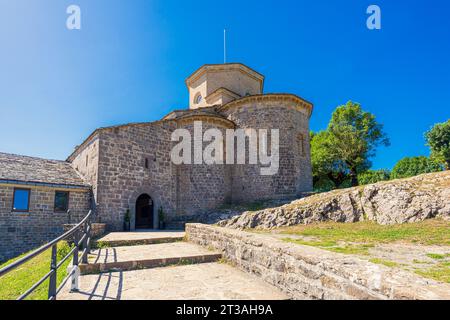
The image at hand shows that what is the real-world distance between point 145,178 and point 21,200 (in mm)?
5879

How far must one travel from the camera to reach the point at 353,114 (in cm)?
2573

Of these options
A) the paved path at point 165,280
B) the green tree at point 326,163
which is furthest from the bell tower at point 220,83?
the paved path at point 165,280

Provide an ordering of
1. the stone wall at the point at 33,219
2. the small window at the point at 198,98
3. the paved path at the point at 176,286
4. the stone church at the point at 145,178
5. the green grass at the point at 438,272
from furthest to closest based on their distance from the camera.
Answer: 1. the small window at the point at 198,98
2. the stone church at the point at 145,178
3. the stone wall at the point at 33,219
4. the paved path at the point at 176,286
5. the green grass at the point at 438,272

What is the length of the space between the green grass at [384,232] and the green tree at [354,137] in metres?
16.8

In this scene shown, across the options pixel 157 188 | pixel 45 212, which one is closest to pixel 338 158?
pixel 157 188

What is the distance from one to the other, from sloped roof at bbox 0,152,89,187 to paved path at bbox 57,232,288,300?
30.1ft

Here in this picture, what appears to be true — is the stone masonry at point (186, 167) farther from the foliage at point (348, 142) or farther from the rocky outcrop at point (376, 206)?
the foliage at point (348, 142)

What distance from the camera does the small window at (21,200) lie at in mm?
12020

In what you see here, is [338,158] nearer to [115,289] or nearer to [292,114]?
[292,114]

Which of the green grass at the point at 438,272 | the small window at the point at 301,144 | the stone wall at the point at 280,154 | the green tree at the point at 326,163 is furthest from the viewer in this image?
the green tree at the point at 326,163

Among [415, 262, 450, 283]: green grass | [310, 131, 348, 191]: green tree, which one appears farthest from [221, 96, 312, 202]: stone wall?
[415, 262, 450, 283]: green grass

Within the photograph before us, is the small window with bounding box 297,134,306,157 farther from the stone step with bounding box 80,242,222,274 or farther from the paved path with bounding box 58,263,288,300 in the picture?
the paved path with bounding box 58,263,288,300

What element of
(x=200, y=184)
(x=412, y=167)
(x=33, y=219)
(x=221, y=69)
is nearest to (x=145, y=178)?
(x=200, y=184)

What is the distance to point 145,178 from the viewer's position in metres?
14.8
